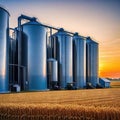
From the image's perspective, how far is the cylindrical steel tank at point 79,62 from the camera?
46875 mm

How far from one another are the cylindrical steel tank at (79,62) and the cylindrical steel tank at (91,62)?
8.66ft

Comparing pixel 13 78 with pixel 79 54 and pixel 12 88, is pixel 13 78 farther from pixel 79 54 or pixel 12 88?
pixel 79 54

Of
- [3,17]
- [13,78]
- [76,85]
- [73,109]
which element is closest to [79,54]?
[76,85]

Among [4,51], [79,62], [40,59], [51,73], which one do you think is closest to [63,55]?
[79,62]

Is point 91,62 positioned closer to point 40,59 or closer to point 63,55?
point 63,55

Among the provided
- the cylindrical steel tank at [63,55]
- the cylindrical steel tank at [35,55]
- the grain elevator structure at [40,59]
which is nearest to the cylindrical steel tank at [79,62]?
the grain elevator structure at [40,59]

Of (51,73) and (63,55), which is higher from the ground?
(63,55)

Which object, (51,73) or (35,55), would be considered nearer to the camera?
(35,55)

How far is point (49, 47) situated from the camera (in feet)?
144

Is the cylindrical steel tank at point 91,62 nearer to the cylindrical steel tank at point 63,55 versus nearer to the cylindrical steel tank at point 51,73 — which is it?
the cylindrical steel tank at point 63,55

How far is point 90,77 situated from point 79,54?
6268 mm

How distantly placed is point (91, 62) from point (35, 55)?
1750 centimetres

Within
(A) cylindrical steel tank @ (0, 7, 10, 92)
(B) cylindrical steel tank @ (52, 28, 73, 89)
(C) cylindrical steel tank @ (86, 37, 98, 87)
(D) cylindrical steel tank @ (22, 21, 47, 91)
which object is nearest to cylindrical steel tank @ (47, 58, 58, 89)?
(B) cylindrical steel tank @ (52, 28, 73, 89)

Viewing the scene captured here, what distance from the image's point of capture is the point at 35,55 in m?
36.8
